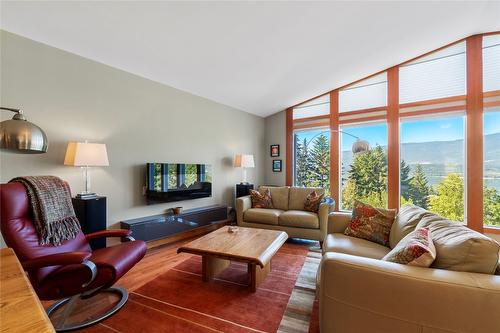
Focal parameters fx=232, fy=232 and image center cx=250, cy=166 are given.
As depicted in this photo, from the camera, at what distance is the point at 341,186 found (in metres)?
5.00

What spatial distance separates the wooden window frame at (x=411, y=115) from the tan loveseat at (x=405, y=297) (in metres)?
3.52

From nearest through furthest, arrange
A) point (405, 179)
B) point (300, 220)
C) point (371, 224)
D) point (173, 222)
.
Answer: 1. point (371, 224)
2. point (173, 222)
3. point (300, 220)
4. point (405, 179)

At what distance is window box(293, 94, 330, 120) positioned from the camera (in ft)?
17.1

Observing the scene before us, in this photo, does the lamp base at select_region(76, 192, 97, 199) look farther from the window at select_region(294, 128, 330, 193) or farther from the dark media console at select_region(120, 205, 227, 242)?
the window at select_region(294, 128, 330, 193)

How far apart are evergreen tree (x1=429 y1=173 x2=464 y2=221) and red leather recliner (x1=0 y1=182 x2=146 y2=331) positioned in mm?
4863

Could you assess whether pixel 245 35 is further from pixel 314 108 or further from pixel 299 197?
pixel 314 108

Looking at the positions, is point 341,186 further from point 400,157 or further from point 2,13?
point 2,13

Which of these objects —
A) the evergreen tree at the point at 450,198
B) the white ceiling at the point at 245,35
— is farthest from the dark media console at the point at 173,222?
the evergreen tree at the point at 450,198

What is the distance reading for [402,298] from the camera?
117cm

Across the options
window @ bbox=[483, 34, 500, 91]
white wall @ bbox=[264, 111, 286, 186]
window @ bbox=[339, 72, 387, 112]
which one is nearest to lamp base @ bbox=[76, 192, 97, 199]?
white wall @ bbox=[264, 111, 286, 186]

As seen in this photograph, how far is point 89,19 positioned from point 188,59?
1.12m

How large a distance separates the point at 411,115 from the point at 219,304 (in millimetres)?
4527

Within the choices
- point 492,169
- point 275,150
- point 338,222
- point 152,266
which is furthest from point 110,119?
point 492,169

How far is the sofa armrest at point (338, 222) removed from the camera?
2.67 m
